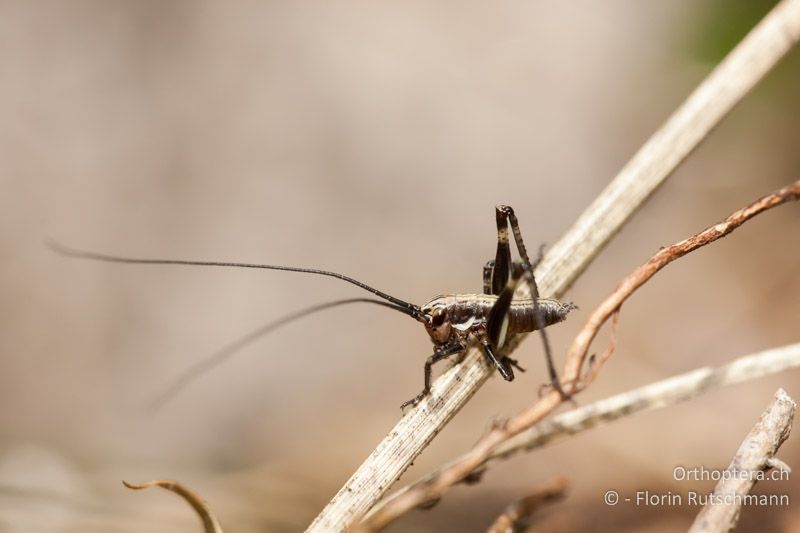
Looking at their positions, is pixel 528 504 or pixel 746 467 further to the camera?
pixel 528 504

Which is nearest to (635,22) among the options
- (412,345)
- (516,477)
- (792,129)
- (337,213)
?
(792,129)

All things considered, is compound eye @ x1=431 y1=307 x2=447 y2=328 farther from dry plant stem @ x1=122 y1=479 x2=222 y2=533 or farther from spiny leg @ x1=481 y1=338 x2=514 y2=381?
dry plant stem @ x1=122 y1=479 x2=222 y2=533

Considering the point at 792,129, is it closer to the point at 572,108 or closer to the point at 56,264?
the point at 572,108

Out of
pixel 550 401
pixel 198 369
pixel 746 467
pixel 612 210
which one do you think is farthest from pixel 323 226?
pixel 746 467

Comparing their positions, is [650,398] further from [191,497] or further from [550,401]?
[191,497]

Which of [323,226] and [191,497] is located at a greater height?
[323,226]

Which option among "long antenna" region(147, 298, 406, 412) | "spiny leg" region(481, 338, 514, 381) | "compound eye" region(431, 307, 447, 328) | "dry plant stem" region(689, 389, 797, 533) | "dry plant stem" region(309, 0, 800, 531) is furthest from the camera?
"long antenna" region(147, 298, 406, 412)

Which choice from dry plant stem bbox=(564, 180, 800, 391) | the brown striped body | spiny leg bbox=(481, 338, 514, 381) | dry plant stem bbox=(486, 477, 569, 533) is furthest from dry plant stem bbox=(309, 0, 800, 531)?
dry plant stem bbox=(564, 180, 800, 391)

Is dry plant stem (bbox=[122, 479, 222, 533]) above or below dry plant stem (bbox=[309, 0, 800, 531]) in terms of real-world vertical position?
below
